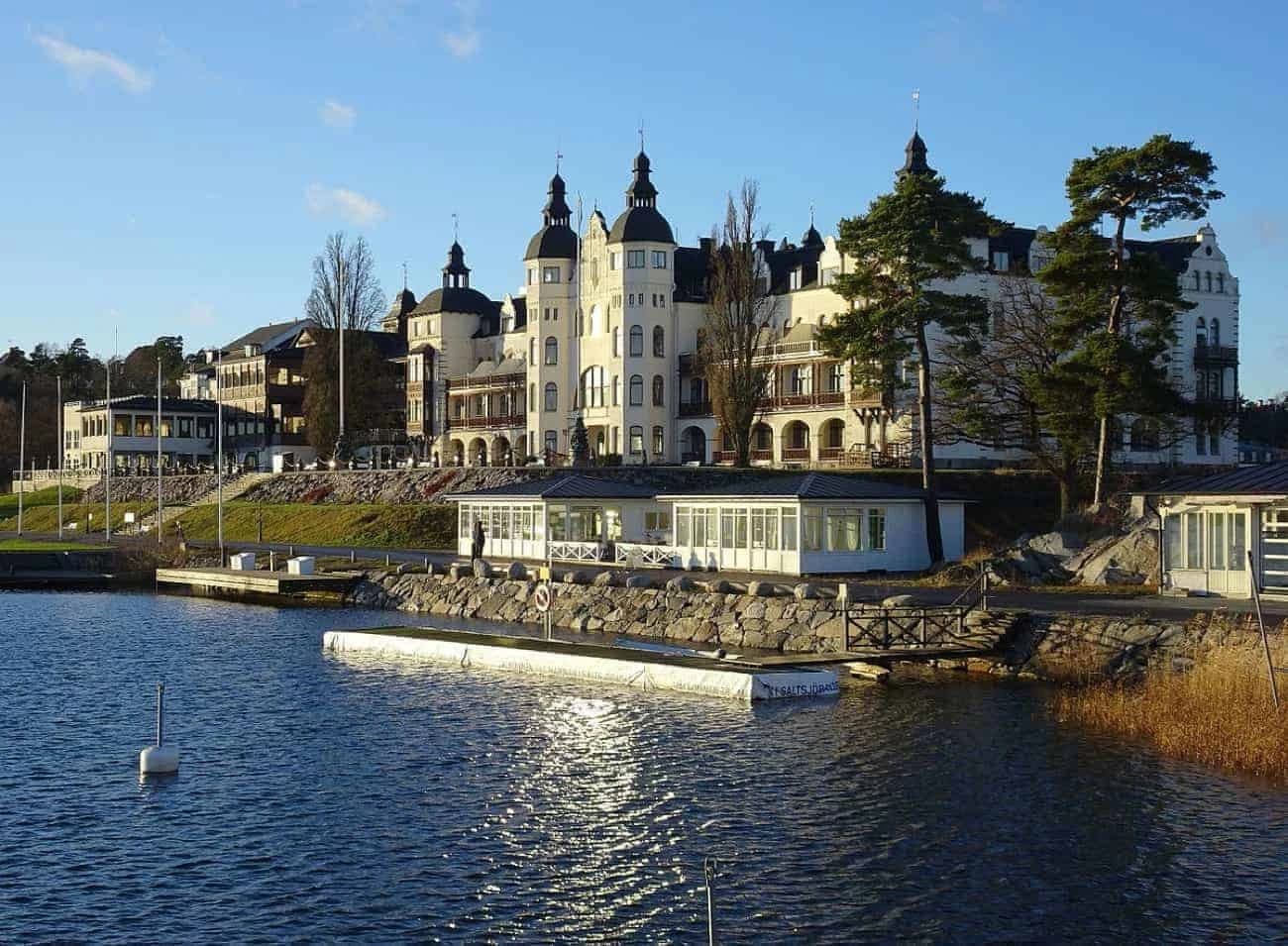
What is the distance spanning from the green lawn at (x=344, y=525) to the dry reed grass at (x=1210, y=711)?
44.4 m

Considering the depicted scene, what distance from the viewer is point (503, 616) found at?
4744 centimetres

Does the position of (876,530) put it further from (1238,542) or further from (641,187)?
(641,187)

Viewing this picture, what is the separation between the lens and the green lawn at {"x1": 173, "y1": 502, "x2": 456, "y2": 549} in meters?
A: 69.5

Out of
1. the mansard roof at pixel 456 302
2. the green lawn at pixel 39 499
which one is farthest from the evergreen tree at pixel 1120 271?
the green lawn at pixel 39 499

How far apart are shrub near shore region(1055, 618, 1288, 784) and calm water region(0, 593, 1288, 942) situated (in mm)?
919

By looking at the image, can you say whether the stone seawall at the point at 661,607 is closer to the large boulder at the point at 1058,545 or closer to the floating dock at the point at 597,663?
the floating dock at the point at 597,663

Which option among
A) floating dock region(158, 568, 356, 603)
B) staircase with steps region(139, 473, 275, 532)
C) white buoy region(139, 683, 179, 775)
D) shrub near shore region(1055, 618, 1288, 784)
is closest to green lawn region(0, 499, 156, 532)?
staircase with steps region(139, 473, 275, 532)

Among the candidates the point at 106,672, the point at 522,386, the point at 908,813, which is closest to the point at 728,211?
the point at 522,386

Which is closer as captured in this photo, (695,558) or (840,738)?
(840,738)

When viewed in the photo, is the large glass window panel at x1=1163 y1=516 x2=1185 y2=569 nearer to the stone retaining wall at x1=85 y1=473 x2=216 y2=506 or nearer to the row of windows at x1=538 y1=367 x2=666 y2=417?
the row of windows at x1=538 y1=367 x2=666 y2=417

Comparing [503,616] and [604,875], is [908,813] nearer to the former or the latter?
[604,875]

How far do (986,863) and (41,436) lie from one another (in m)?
130

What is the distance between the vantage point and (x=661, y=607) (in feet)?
141

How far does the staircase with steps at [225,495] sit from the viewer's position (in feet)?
284
